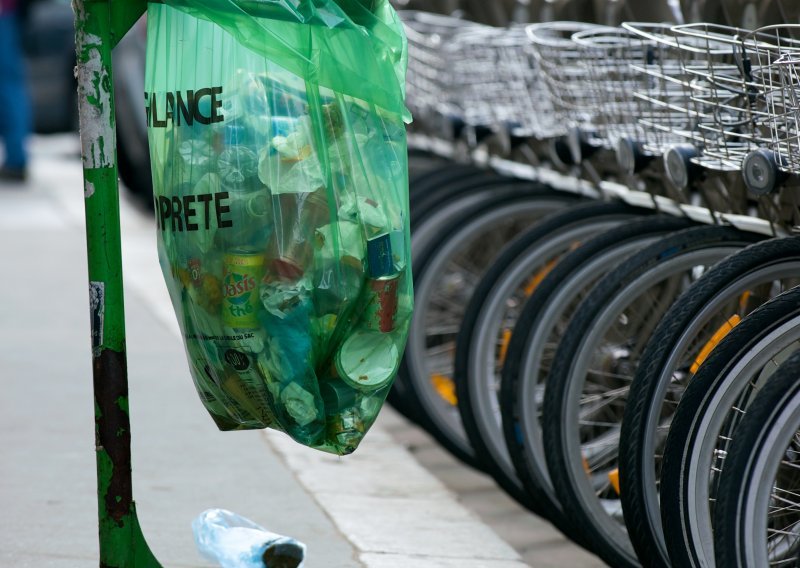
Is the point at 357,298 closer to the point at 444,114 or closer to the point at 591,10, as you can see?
the point at 591,10

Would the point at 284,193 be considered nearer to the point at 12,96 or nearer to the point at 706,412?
the point at 706,412

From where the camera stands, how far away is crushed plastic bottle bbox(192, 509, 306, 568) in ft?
8.71

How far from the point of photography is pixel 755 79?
→ 2.79 metres

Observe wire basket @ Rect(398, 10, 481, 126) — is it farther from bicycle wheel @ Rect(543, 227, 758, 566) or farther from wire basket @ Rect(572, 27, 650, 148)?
bicycle wheel @ Rect(543, 227, 758, 566)

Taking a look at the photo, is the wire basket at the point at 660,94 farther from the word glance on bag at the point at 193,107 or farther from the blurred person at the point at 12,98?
the blurred person at the point at 12,98

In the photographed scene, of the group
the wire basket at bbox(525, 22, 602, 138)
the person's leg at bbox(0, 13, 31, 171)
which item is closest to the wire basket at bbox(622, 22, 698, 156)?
the wire basket at bbox(525, 22, 602, 138)

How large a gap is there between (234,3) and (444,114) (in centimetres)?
257

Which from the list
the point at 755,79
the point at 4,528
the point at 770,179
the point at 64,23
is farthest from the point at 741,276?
the point at 64,23

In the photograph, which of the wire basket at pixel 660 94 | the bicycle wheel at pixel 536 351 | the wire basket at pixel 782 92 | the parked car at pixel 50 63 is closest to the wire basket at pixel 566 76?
the wire basket at pixel 660 94

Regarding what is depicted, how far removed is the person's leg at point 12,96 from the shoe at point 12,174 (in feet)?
0.05

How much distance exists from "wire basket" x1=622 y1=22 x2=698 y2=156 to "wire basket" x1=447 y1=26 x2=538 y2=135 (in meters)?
0.77

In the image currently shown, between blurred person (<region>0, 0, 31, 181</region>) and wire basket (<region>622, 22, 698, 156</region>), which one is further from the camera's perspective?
blurred person (<region>0, 0, 31, 181</region>)

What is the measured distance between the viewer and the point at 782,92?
8.21ft

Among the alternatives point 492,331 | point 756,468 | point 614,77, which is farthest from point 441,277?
point 756,468
